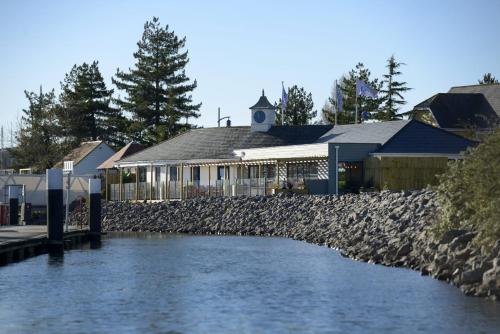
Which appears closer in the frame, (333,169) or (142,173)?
(333,169)

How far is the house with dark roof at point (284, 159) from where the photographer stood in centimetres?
5984

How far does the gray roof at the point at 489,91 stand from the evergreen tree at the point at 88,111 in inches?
1445

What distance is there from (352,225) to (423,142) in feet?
53.4

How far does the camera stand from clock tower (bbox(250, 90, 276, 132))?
7138 cm

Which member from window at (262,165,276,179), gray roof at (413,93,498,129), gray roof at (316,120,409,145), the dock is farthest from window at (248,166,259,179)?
the dock

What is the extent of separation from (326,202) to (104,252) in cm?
1541

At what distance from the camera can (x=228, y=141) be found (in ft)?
233

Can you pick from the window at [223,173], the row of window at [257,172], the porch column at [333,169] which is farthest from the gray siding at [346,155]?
the window at [223,173]

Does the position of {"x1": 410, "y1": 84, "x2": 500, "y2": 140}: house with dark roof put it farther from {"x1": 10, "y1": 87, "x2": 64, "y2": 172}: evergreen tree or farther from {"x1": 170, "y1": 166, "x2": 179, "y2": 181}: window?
{"x1": 10, "y1": 87, "x2": 64, "y2": 172}: evergreen tree

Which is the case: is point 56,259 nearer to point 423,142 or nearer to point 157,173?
point 423,142

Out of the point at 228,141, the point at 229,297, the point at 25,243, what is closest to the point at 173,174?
the point at 228,141

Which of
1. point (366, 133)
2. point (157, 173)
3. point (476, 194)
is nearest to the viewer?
point (476, 194)

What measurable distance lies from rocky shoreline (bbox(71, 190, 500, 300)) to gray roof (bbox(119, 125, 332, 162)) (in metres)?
5.04

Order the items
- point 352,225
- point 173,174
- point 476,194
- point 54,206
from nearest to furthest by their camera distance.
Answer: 1. point 476,194
2. point 54,206
3. point 352,225
4. point 173,174
